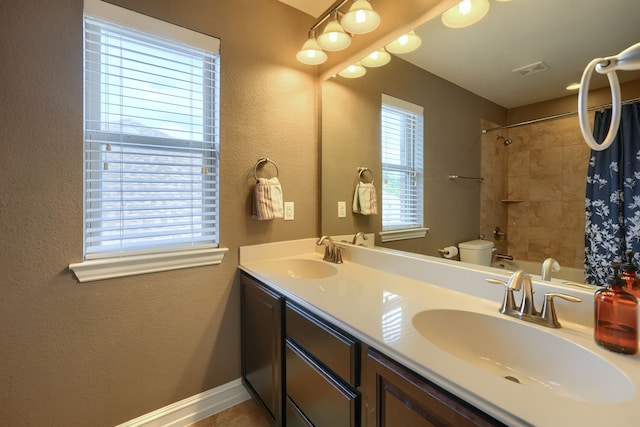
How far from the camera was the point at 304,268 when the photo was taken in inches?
70.1

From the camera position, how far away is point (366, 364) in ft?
2.66

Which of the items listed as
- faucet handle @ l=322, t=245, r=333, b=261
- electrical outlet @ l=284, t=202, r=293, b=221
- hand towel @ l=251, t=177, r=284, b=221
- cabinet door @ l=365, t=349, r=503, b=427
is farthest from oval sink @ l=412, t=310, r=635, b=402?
electrical outlet @ l=284, t=202, r=293, b=221

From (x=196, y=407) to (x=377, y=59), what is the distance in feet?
7.09

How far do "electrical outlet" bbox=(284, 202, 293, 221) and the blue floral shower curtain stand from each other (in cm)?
140

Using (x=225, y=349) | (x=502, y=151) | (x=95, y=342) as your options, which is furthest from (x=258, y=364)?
(x=502, y=151)

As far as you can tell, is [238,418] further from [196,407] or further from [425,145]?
[425,145]

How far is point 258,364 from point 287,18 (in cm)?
202

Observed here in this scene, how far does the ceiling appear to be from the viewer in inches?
35.4

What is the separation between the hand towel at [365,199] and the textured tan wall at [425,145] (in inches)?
1.4

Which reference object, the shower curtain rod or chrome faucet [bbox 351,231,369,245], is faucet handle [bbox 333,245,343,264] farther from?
the shower curtain rod

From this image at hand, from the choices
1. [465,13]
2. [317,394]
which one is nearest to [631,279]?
[317,394]

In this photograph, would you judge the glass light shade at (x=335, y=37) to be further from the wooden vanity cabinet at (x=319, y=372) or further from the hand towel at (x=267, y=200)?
the wooden vanity cabinet at (x=319, y=372)

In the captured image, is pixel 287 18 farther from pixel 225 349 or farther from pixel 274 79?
pixel 225 349

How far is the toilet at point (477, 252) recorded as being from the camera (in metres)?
1.21
